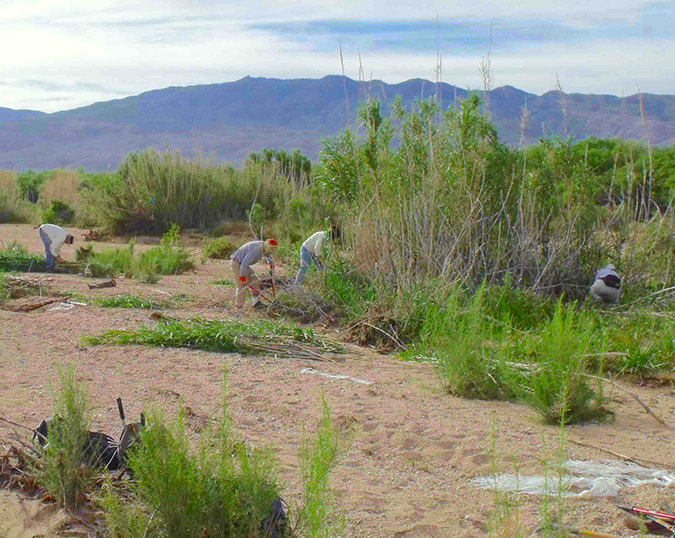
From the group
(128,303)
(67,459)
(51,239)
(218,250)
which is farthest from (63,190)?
(67,459)

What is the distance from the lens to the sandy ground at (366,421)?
11.7 ft

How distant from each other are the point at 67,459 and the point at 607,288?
20.3ft

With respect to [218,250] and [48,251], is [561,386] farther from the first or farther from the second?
[218,250]

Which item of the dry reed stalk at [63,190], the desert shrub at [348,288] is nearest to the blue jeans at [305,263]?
the desert shrub at [348,288]

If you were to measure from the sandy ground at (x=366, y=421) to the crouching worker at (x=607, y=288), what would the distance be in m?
2.32

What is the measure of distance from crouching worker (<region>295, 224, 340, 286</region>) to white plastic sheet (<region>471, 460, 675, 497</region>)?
5034mm

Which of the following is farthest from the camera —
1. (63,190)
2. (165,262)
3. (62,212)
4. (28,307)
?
(63,190)

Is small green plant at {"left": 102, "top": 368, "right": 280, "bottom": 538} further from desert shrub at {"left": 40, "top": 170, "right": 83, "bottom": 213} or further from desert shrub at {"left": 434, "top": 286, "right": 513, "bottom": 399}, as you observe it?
desert shrub at {"left": 40, "top": 170, "right": 83, "bottom": 213}

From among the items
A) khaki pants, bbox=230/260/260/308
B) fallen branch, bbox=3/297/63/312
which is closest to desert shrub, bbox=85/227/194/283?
khaki pants, bbox=230/260/260/308

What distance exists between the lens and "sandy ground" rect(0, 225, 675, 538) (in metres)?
3.57

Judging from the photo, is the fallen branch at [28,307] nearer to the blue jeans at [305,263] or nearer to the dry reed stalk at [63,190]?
the blue jeans at [305,263]

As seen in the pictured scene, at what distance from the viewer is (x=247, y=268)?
9109mm

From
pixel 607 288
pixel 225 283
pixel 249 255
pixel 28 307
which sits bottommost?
pixel 225 283

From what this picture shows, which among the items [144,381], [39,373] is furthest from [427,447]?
[39,373]
